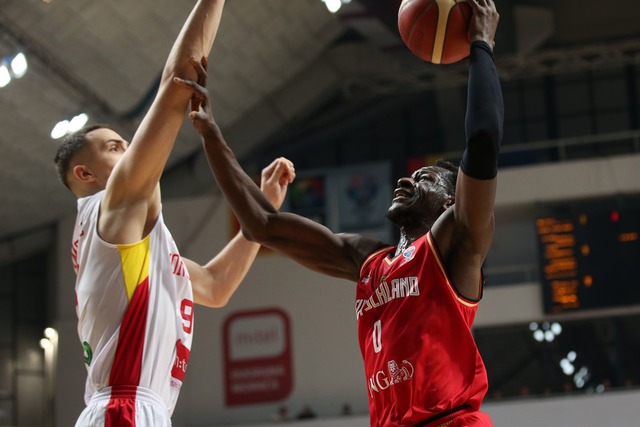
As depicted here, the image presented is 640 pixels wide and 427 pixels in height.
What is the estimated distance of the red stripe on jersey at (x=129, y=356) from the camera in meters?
3.28

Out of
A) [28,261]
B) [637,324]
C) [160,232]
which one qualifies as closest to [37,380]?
[28,261]

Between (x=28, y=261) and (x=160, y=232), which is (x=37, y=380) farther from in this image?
(x=160, y=232)

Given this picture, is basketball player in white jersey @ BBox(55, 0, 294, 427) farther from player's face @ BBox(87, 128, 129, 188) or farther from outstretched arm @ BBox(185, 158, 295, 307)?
outstretched arm @ BBox(185, 158, 295, 307)

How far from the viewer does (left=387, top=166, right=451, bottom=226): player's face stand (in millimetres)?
3809

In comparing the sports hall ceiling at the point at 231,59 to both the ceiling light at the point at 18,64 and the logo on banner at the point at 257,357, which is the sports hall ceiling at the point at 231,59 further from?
the logo on banner at the point at 257,357

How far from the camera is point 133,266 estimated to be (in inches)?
133

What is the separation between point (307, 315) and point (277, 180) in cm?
1283

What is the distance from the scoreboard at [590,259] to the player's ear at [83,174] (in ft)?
39.4

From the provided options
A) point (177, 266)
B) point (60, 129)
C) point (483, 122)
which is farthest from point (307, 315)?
point (483, 122)

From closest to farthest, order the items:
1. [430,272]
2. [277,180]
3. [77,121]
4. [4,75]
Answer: [430,272]
[277,180]
[4,75]
[77,121]

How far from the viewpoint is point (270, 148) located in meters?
19.5

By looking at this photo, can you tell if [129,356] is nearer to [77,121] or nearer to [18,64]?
[18,64]

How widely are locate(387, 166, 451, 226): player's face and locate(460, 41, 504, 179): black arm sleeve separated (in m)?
0.51

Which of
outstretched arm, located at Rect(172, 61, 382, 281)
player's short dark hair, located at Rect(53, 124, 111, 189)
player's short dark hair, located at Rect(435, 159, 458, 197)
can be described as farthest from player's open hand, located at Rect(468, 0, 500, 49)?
player's short dark hair, located at Rect(53, 124, 111, 189)
